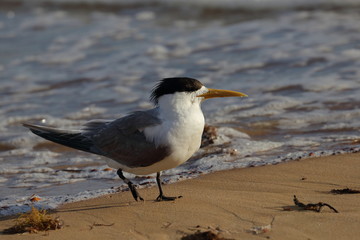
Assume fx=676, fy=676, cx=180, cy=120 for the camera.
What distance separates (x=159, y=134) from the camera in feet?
16.3

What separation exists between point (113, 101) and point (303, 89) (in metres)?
2.53

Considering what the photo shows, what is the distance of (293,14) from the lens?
1355 cm

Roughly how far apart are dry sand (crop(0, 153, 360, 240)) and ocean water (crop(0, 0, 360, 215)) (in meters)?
0.36

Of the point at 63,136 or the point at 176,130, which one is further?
the point at 63,136

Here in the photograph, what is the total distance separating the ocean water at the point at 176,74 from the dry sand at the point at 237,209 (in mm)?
356

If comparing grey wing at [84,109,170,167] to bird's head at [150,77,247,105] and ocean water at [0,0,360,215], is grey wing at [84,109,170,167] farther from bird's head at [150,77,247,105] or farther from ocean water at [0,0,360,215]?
ocean water at [0,0,360,215]

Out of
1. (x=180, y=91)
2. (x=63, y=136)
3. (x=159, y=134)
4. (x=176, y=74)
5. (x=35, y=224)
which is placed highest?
(x=180, y=91)

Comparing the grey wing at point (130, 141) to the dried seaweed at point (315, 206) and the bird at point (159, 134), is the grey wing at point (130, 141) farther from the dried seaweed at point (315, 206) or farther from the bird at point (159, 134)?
the dried seaweed at point (315, 206)

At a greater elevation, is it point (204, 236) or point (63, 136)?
point (63, 136)

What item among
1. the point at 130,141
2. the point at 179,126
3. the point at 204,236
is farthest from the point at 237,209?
the point at 130,141

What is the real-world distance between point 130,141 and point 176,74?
16.8 feet

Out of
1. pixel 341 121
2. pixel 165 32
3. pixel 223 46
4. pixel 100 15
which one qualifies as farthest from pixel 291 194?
pixel 100 15

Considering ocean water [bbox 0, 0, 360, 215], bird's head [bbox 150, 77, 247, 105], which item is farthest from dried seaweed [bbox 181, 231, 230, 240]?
ocean water [bbox 0, 0, 360, 215]

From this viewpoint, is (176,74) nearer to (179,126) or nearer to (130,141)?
(130,141)
